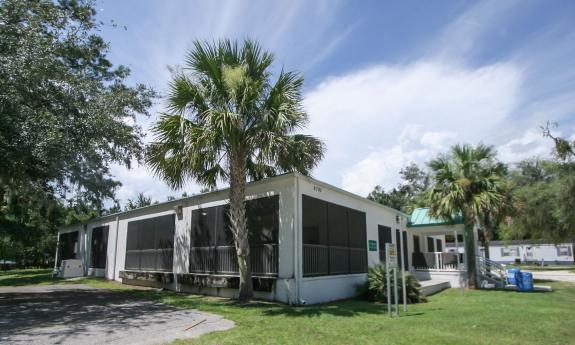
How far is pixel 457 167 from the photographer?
56.6ft

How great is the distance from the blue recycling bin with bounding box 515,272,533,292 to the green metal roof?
3.20 meters

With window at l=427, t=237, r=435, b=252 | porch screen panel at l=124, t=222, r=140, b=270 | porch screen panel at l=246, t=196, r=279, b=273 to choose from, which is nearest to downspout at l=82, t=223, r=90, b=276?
porch screen panel at l=124, t=222, r=140, b=270

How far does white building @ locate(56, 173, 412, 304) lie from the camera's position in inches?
460

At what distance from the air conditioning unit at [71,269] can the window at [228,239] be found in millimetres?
11592

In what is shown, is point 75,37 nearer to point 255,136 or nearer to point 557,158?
point 255,136

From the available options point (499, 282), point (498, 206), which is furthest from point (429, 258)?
point (498, 206)

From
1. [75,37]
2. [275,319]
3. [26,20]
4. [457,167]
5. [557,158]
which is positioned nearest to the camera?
[275,319]

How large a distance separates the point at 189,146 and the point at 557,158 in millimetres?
19369

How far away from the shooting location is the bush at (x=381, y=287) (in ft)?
41.2

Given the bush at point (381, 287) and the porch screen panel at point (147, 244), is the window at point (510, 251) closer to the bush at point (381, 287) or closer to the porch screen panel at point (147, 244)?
the bush at point (381, 287)

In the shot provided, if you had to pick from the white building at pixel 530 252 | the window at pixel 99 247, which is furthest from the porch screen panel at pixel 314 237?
the white building at pixel 530 252

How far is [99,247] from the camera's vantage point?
72.5 ft

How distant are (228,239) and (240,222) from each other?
2301 millimetres

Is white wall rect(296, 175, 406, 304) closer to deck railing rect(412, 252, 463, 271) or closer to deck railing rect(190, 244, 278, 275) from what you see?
deck railing rect(190, 244, 278, 275)
